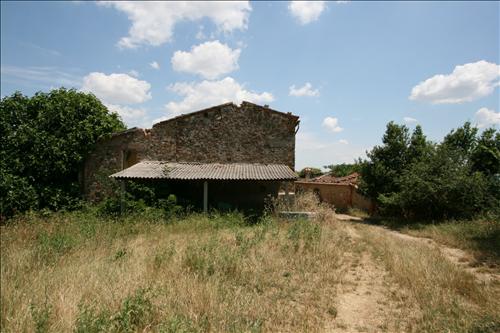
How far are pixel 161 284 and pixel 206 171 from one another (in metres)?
9.90

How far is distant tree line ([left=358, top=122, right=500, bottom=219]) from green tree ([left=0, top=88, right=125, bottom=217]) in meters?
15.9

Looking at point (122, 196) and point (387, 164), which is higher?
point (387, 164)

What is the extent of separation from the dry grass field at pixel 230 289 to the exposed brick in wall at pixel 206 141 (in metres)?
8.10

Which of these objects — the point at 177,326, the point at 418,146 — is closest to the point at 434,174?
the point at 418,146

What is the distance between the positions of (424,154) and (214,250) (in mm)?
15849

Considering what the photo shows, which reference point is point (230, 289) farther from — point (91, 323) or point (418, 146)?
point (418, 146)

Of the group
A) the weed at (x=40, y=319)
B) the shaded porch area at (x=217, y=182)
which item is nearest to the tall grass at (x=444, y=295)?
the weed at (x=40, y=319)

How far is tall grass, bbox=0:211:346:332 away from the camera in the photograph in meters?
3.60

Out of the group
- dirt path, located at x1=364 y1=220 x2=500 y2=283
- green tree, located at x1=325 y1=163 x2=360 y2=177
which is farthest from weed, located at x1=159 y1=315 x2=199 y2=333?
green tree, located at x1=325 y1=163 x2=360 y2=177

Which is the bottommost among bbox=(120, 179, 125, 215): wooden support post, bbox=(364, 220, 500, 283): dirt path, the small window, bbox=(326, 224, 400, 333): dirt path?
bbox=(364, 220, 500, 283): dirt path

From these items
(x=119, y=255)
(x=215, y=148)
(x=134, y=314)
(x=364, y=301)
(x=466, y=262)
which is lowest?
(x=466, y=262)

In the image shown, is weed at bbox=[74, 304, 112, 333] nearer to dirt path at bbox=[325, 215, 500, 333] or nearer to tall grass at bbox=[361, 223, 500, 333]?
dirt path at bbox=[325, 215, 500, 333]

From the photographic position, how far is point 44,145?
14922 millimetres

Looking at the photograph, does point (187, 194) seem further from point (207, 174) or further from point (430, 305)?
point (430, 305)
